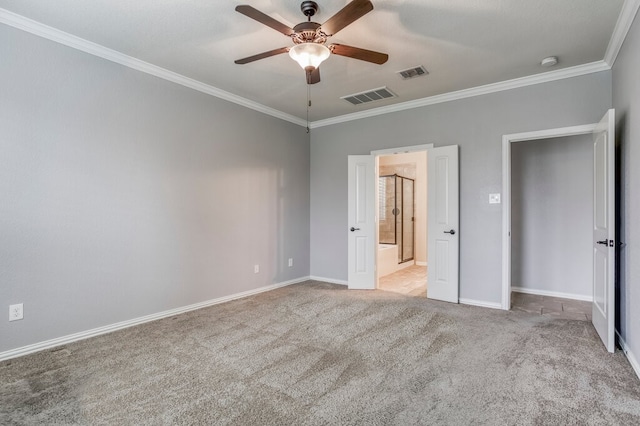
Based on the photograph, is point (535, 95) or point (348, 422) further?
point (535, 95)

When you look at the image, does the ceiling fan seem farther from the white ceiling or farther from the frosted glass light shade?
the white ceiling

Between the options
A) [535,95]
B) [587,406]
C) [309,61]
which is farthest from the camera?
[535,95]

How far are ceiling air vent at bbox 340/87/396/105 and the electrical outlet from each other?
3984 millimetres

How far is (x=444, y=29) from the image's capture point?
2842 mm

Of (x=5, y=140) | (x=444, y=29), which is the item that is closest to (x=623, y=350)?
(x=444, y=29)

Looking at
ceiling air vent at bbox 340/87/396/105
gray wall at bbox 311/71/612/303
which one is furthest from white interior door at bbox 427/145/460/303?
ceiling air vent at bbox 340/87/396/105

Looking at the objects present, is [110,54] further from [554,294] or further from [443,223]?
[554,294]

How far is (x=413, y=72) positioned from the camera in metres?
3.69

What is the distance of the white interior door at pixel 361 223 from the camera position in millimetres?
5004

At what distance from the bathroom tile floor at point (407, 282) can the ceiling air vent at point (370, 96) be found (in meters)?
2.73

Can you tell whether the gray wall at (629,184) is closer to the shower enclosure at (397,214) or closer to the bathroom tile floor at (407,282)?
the bathroom tile floor at (407,282)

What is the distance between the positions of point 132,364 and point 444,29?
12.1ft

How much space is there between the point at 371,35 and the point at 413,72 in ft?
3.10

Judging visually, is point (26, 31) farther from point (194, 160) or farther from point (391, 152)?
point (391, 152)
